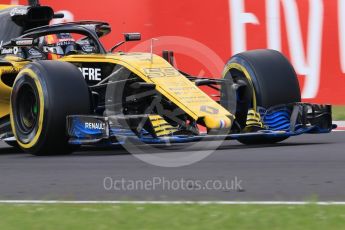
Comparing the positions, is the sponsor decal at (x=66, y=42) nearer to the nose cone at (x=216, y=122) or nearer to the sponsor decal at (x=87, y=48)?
the sponsor decal at (x=87, y=48)

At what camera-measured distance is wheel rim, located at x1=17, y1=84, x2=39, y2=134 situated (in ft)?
34.4

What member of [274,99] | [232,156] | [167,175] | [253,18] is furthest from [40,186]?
[253,18]

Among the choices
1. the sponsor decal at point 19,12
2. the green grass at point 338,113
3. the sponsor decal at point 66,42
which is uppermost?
the sponsor decal at point 19,12

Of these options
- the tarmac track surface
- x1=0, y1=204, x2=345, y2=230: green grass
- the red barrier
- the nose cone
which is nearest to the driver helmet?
the tarmac track surface

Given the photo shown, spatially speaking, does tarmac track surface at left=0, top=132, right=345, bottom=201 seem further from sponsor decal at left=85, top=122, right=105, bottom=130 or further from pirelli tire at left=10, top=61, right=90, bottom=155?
sponsor decal at left=85, top=122, right=105, bottom=130

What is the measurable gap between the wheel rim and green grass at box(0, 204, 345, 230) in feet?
12.5

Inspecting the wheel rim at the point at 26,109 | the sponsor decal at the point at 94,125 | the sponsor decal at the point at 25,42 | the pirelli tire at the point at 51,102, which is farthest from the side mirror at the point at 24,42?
the sponsor decal at the point at 94,125

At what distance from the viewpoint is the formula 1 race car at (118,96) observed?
1002 cm

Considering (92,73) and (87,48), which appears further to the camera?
(87,48)

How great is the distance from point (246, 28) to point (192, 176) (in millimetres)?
6245

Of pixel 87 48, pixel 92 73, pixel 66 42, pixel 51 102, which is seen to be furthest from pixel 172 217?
pixel 66 42

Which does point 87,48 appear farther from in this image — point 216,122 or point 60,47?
point 216,122

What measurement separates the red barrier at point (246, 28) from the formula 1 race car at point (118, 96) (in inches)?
107

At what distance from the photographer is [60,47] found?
11523 millimetres
